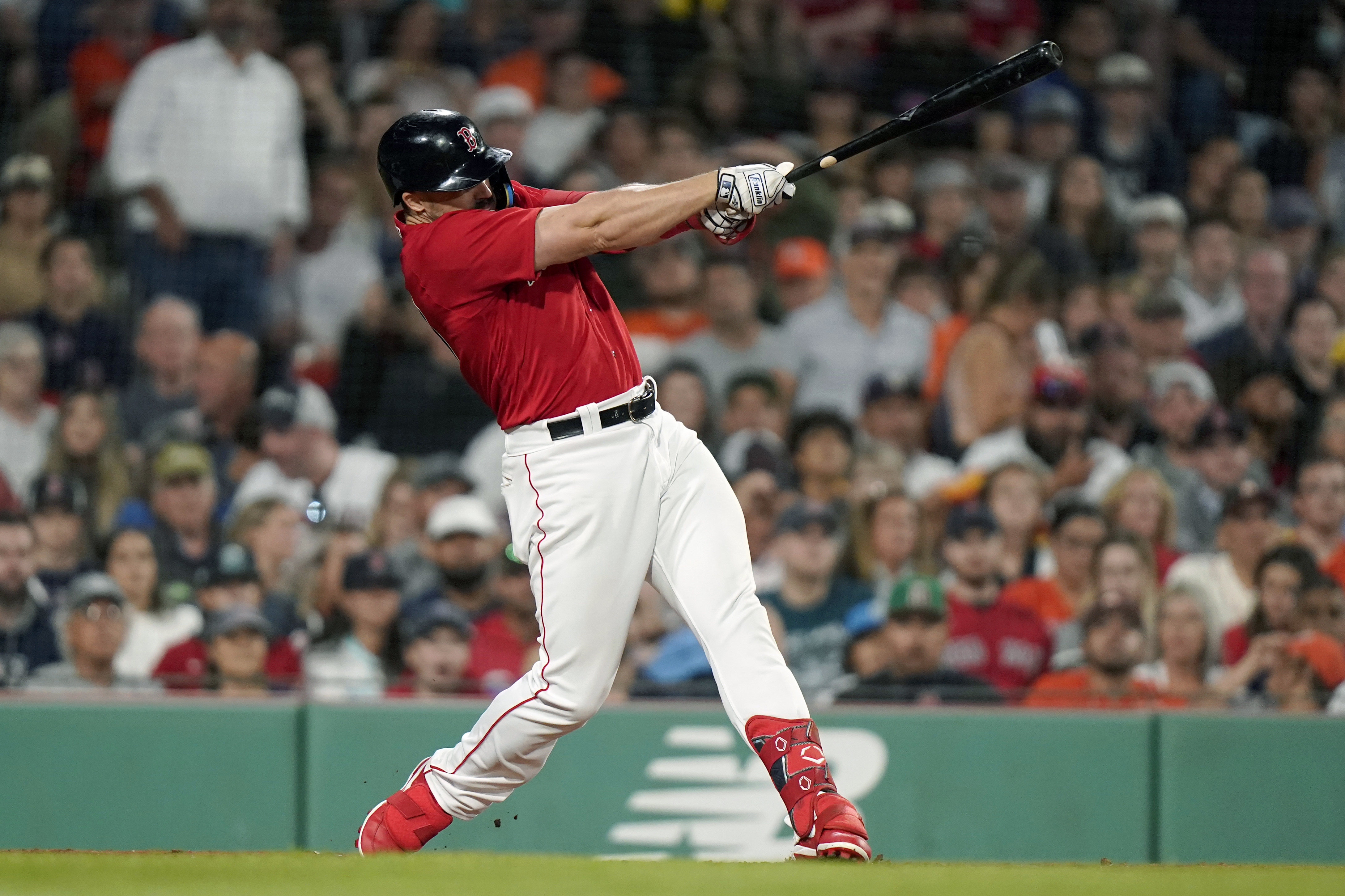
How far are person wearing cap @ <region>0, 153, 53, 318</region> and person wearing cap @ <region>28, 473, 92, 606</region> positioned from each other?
1120 mm

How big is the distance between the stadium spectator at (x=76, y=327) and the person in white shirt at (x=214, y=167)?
216 mm

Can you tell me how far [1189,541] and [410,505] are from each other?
3036 millimetres

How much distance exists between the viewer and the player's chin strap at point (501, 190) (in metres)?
3.91

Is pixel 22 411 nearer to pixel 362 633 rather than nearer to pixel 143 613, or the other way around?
pixel 143 613

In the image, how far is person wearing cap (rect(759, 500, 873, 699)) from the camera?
583 centimetres

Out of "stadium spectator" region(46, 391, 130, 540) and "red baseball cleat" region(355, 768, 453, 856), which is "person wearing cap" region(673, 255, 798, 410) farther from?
"red baseball cleat" region(355, 768, 453, 856)

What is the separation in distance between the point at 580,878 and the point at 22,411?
4.29m

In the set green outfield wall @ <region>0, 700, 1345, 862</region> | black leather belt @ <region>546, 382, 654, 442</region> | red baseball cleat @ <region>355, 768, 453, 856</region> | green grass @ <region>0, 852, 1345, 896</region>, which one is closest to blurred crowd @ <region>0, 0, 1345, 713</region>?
green outfield wall @ <region>0, 700, 1345, 862</region>

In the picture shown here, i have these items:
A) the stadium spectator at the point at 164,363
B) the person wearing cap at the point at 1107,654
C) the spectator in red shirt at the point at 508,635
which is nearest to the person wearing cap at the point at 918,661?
the person wearing cap at the point at 1107,654

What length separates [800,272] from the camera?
7.35m

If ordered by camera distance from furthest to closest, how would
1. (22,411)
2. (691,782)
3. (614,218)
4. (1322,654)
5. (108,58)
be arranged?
(108,58)
(22,411)
(1322,654)
(691,782)
(614,218)

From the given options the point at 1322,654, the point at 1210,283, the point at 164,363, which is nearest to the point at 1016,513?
the point at 1322,654

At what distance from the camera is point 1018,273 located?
7.38 m

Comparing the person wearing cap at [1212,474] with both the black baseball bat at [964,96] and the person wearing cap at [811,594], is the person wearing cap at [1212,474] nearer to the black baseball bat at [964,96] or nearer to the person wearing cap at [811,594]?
the person wearing cap at [811,594]
